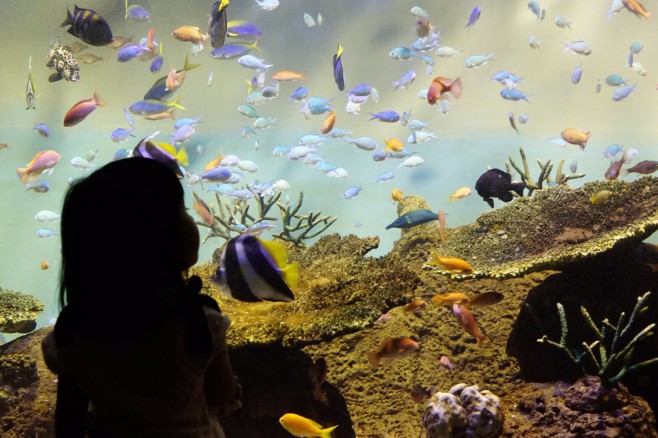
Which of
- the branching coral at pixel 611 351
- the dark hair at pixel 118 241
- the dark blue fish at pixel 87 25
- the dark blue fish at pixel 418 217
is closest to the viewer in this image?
the dark hair at pixel 118 241

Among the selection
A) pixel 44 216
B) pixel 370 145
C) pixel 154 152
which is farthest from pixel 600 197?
pixel 44 216

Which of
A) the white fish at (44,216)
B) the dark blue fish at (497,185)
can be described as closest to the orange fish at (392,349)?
the dark blue fish at (497,185)

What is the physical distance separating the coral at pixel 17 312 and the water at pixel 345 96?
34.3 feet

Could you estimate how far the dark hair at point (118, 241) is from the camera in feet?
3.82

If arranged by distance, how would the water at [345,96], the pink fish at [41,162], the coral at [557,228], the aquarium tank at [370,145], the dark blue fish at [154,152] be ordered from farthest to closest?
the water at [345,96] < the pink fish at [41,162] < the aquarium tank at [370,145] < the dark blue fish at [154,152] < the coral at [557,228]

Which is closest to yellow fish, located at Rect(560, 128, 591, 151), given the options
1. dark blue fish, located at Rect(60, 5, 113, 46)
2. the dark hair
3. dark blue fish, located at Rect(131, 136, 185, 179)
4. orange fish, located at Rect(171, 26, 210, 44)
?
orange fish, located at Rect(171, 26, 210, 44)

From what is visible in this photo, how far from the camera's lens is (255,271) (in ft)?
6.71

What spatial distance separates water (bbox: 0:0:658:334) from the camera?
43.4 feet

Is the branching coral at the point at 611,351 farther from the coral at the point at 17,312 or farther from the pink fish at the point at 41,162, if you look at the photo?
the pink fish at the point at 41,162

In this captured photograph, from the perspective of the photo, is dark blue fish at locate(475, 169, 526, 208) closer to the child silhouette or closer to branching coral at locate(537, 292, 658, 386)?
branching coral at locate(537, 292, 658, 386)

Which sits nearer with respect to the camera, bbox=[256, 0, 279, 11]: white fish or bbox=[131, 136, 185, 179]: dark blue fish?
bbox=[131, 136, 185, 179]: dark blue fish

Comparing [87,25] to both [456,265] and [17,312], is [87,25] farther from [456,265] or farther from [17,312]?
[456,265]

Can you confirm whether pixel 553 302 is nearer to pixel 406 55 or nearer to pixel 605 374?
pixel 605 374

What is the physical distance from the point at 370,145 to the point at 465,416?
651 cm
